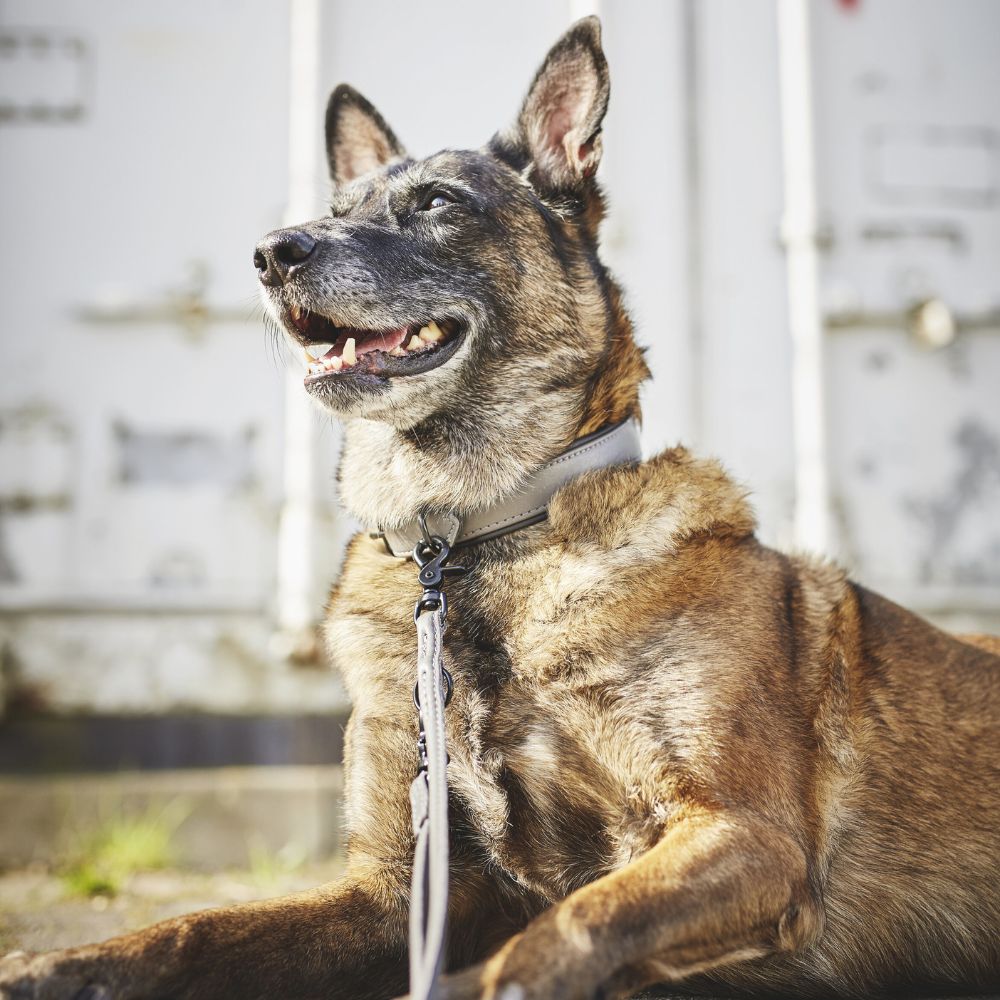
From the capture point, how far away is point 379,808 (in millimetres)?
2148

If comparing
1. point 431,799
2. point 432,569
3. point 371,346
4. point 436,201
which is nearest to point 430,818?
point 431,799

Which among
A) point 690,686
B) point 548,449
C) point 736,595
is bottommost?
point 690,686

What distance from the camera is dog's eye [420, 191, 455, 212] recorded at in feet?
8.63

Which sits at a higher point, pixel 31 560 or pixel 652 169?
pixel 652 169

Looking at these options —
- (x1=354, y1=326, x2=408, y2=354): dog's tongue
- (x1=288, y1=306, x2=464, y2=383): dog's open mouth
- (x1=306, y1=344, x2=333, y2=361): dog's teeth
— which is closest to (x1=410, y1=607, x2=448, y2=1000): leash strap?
(x1=288, y1=306, x2=464, y2=383): dog's open mouth

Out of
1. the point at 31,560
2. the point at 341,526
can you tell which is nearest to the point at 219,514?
the point at 341,526

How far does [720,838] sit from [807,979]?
624mm

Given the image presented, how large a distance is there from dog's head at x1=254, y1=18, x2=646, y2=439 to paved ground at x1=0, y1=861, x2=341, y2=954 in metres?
1.86

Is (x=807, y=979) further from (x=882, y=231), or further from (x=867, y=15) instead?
(x=867, y=15)

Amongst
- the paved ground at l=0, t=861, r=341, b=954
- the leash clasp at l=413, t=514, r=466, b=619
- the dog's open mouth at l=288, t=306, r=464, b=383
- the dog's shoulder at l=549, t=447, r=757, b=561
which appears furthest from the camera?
the paved ground at l=0, t=861, r=341, b=954

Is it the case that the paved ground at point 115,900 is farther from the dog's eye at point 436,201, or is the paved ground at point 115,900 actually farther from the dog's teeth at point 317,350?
the dog's eye at point 436,201

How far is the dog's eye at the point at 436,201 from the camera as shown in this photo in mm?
2629

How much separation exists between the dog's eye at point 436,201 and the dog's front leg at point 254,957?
1645mm

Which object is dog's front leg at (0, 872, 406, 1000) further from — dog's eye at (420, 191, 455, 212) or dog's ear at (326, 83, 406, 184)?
dog's ear at (326, 83, 406, 184)
